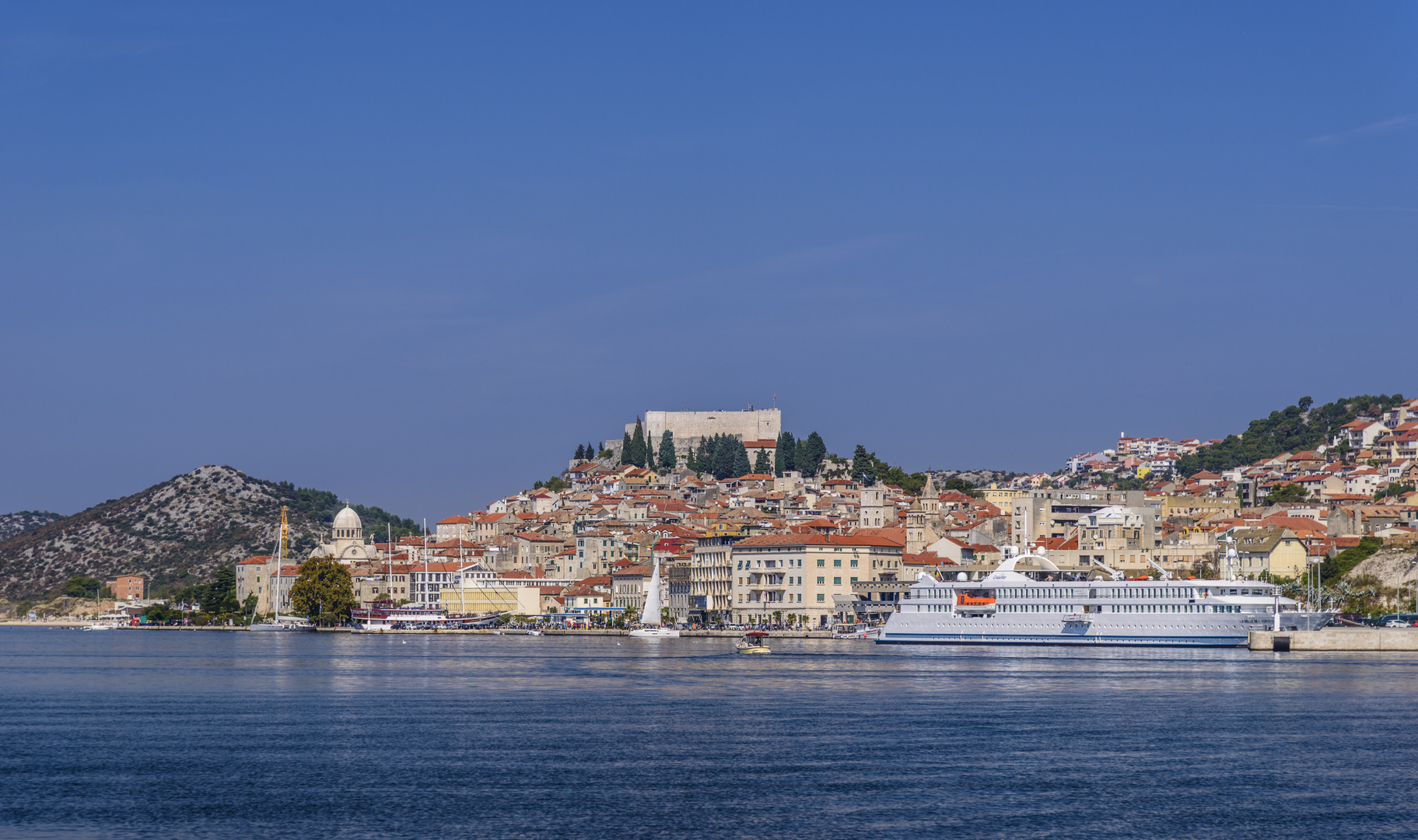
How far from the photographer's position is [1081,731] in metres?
42.2

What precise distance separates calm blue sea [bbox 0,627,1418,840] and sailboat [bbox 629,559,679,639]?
39026 millimetres

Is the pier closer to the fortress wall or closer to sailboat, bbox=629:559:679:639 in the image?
sailboat, bbox=629:559:679:639

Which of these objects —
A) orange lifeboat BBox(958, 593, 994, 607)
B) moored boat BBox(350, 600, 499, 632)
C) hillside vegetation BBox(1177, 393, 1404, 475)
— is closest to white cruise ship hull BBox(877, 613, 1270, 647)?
orange lifeboat BBox(958, 593, 994, 607)

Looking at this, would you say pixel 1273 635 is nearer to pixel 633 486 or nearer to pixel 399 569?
pixel 399 569

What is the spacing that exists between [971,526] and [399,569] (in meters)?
47.8

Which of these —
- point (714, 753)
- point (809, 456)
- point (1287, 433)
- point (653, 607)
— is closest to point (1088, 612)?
point (653, 607)

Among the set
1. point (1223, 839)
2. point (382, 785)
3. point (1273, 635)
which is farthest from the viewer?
point (1273, 635)

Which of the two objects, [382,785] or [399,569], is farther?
[399,569]

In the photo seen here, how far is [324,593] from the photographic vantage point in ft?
417

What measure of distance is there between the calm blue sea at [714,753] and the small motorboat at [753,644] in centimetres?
1463

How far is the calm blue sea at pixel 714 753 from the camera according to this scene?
97.2 ft

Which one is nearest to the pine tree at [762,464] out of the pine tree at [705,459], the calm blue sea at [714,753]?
the pine tree at [705,459]

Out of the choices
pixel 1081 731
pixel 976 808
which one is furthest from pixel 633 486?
pixel 976 808

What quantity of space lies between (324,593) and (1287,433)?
113 metres
